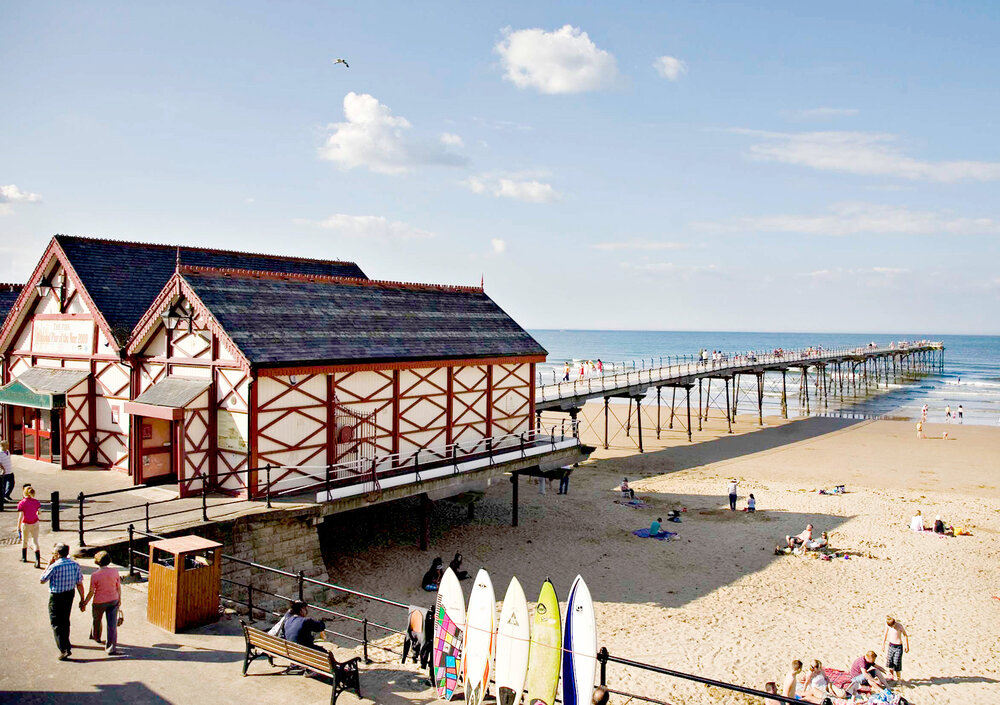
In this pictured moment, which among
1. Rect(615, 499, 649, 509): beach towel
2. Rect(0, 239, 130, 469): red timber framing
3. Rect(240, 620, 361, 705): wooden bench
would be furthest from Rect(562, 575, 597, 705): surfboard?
Rect(615, 499, 649, 509): beach towel

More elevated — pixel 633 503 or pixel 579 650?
pixel 579 650

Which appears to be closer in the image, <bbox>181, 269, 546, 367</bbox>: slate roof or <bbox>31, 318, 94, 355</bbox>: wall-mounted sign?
<bbox>181, 269, 546, 367</bbox>: slate roof

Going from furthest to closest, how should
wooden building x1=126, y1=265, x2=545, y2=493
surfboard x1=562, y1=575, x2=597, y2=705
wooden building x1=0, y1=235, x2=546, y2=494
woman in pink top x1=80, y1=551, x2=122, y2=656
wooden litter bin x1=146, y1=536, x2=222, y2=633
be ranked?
1. wooden building x1=0, y1=235, x2=546, y2=494
2. wooden building x1=126, y1=265, x2=545, y2=493
3. wooden litter bin x1=146, y1=536, x2=222, y2=633
4. woman in pink top x1=80, y1=551, x2=122, y2=656
5. surfboard x1=562, y1=575, x2=597, y2=705

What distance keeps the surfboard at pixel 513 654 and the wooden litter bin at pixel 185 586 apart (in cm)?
445

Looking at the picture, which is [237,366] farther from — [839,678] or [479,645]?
[839,678]

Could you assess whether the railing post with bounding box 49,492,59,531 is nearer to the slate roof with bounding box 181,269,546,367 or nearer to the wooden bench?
the slate roof with bounding box 181,269,546,367

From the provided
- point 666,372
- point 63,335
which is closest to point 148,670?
point 63,335

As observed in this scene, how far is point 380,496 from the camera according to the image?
57.3ft

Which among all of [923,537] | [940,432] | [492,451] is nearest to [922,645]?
[923,537]

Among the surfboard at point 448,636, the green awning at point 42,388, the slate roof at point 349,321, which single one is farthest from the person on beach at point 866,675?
the green awning at point 42,388

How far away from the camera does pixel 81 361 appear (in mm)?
20250

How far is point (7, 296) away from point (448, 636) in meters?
24.3

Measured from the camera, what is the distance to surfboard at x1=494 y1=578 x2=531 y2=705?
361 inches

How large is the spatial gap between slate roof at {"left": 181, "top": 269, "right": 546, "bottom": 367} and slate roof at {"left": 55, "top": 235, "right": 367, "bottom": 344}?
12.6 feet
